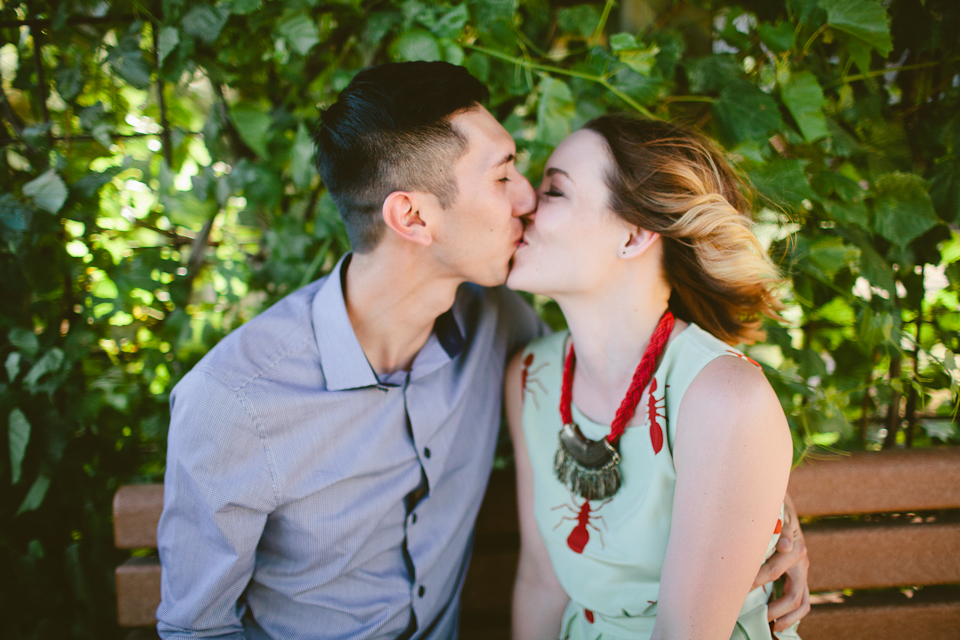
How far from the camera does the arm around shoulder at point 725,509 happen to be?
3.79ft

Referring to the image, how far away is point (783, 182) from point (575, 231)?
0.59 meters

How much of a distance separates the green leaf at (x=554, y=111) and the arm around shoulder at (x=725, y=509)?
88 centimetres

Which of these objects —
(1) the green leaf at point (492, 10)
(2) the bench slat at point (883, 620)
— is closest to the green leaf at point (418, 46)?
(1) the green leaf at point (492, 10)

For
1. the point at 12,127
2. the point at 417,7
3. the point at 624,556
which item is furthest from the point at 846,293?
the point at 12,127

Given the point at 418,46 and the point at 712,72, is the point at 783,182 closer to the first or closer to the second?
the point at 712,72

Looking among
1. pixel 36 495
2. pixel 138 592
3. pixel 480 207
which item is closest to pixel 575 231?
pixel 480 207

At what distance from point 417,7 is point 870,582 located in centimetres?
222

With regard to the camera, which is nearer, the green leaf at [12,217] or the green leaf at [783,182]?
the green leaf at [783,182]

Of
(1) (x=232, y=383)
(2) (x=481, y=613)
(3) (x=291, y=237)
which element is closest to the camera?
(1) (x=232, y=383)

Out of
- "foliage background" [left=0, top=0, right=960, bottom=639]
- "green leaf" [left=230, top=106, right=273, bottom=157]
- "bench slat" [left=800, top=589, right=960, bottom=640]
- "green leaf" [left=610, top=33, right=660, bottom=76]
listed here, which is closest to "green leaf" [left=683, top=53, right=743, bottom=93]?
"foliage background" [left=0, top=0, right=960, bottom=639]

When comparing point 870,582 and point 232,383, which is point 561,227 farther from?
point 870,582

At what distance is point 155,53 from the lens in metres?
1.65

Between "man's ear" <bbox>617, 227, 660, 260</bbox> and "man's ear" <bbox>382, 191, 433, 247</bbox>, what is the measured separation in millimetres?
542

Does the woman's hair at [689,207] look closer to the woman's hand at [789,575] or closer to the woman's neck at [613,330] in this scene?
the woman's neck at [613,330]
